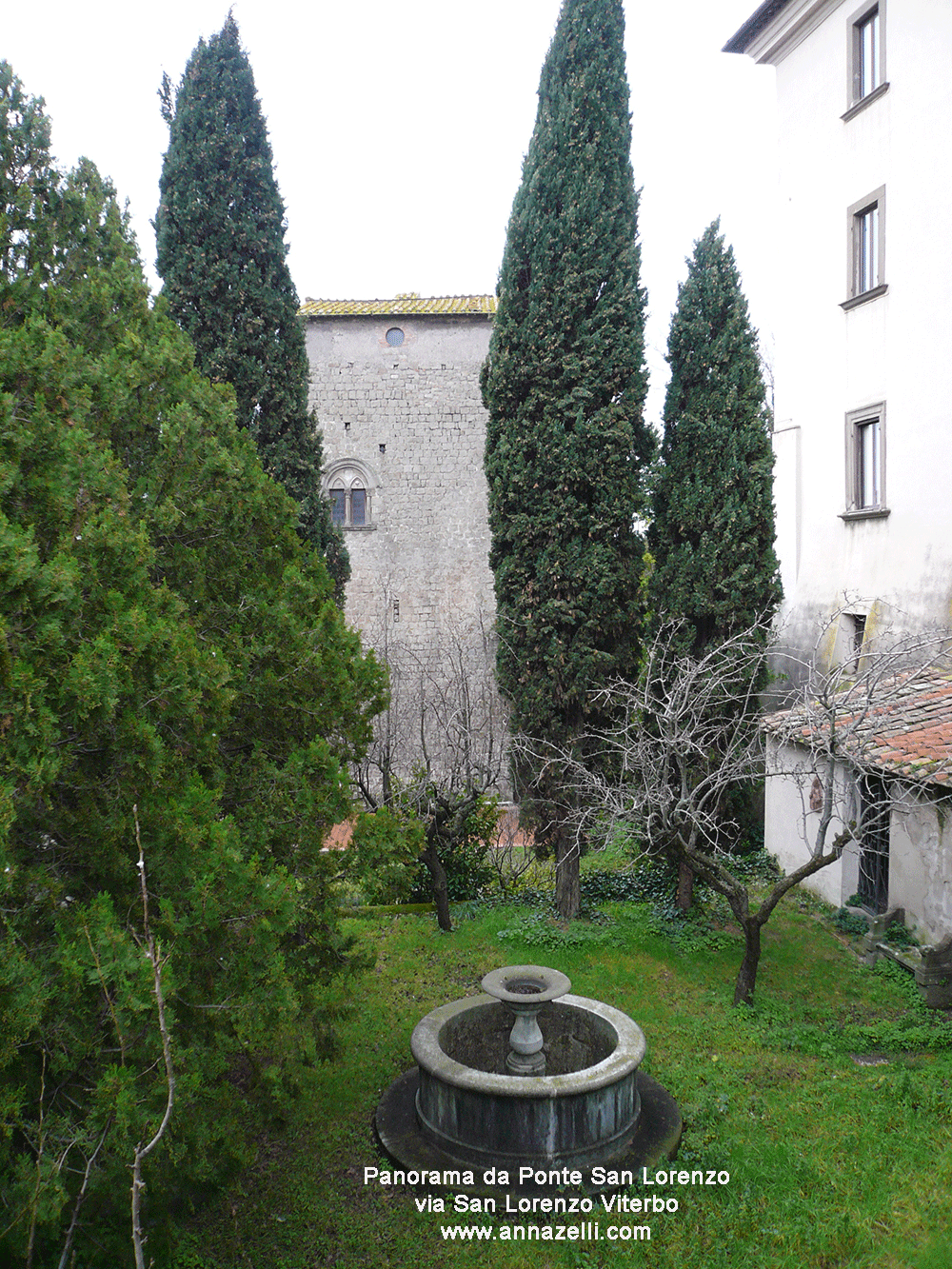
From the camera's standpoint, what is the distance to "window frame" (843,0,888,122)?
10.7m

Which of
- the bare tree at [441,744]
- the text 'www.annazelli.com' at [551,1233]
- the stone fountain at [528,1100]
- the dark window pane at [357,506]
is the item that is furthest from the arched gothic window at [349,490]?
the text 'www.annazelli.com' at [551,1233]

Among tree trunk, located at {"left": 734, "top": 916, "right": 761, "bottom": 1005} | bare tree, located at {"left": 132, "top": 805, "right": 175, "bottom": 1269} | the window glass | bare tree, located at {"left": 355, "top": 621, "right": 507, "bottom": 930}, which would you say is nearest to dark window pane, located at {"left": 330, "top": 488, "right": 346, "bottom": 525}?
bare tree, located at {"left": 355, "top": 621, "right": 507, "bottom": 930}

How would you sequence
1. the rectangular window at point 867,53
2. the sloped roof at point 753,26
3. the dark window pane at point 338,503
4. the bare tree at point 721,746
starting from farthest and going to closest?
the dark window pane at point 338,503 < the sloped roof at point 753,26 < the rectangular window at point 867,53 < the bare tree at point 721,746

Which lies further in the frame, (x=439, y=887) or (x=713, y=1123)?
(x=439, y=887)

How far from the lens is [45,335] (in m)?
3.44

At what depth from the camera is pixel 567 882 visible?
29.8ft

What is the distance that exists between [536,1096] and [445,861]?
5.11 metres

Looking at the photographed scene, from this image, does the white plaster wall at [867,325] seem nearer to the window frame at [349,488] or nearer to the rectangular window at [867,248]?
the rectangular window at [867,248]

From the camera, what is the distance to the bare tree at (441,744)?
9.15 metres

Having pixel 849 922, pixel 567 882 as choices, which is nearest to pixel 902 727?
pixel 849 922

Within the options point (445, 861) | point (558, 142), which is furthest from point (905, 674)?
point (558, 142)

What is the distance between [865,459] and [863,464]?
7cm

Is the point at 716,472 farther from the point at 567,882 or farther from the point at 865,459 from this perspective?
the point at 567,882

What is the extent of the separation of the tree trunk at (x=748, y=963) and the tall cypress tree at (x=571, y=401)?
7.62 feet
